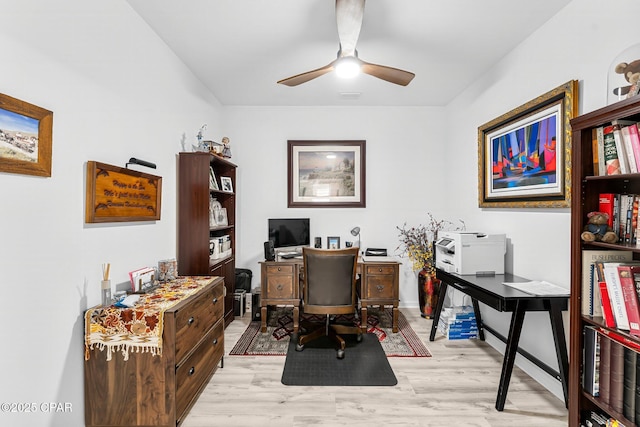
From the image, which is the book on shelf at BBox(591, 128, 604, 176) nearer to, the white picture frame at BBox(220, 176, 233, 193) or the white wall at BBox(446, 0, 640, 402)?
the white wall at BBox(446, 0, 640, 402)

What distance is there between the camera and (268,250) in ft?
11.6

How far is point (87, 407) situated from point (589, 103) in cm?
350

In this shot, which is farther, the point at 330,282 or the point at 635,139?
the point at 330,282

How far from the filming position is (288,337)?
10.9 ft

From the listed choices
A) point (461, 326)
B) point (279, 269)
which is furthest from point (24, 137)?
point (461, 326)

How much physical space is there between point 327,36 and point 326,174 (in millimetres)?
1928

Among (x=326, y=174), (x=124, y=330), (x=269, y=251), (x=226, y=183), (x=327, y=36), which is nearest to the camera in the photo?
(x=124, y=330)

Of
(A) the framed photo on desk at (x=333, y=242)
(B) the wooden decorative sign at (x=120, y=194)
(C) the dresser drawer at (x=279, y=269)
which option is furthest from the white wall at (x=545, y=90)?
(B) the wooden decorative sign at (x=120, y=194)

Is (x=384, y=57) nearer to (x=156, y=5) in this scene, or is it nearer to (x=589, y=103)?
(x=589, y=103)

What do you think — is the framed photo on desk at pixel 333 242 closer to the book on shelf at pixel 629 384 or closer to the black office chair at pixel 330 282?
the black office chair at pixel 330 282

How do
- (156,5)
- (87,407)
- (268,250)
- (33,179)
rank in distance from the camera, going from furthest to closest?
(268,250)
(156,5)
(87,407)
(33,179)

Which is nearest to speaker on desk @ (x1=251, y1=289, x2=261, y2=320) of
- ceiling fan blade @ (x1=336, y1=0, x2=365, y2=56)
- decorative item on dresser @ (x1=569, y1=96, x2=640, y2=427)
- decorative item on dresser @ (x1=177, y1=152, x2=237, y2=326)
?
decorative item on dresser @ (x1=177, y1=152, x2=237, y2=326)

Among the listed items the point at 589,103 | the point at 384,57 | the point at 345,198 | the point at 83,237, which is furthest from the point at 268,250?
the point at 589,103

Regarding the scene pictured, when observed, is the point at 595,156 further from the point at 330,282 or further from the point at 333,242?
the point at 333,242
